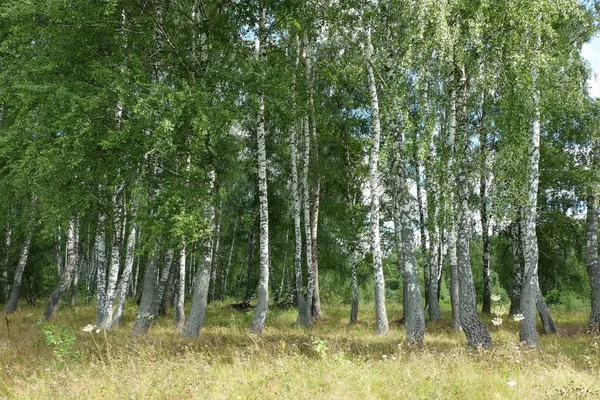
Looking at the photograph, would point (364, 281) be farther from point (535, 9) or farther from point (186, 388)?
point (186, 388)

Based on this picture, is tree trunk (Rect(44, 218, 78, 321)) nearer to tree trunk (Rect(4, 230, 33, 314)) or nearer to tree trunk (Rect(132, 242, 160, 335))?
tree trunk (Rect(4, 230, 33, 314))

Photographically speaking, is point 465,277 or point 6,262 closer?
point 465,277

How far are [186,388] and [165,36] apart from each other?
884cm

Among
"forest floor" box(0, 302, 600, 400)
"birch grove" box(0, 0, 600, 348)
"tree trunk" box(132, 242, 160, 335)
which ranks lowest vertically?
"forest floor" box(0, 302, 600, 400)

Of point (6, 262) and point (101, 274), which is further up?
point (6, 262)

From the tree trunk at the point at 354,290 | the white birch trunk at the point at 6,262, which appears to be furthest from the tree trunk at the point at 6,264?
the tree trunk at the point at 354,290

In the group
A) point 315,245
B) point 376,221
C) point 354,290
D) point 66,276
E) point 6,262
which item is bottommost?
point 354,290

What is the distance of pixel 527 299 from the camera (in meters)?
9.32

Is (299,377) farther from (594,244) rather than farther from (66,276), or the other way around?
(66,276)

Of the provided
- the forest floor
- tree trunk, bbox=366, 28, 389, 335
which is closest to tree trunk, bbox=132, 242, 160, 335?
the forest floor

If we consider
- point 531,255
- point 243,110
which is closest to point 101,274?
point 243,110

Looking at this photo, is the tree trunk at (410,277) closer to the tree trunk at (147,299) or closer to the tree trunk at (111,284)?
the tree trunk at (147,299)

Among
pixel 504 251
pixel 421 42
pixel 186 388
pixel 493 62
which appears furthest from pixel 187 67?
pixel 504 251

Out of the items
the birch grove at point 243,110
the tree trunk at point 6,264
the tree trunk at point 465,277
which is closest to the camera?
the tree trunk at point 465,277
